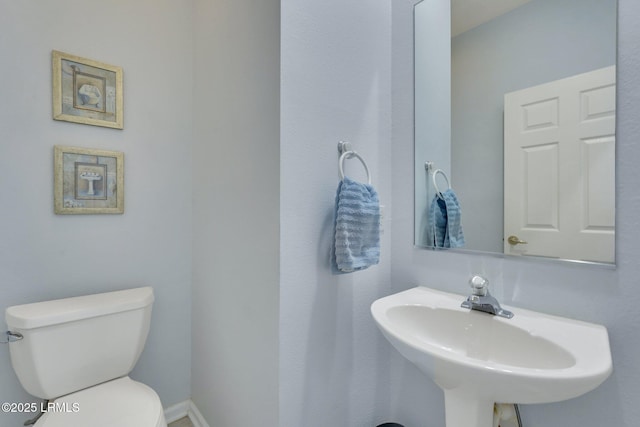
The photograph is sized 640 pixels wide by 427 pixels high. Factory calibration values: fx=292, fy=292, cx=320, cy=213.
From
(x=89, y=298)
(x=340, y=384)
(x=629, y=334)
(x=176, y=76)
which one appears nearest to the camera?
(x=629, y=334)

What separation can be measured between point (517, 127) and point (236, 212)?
3.41 ft

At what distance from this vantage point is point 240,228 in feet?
3.77

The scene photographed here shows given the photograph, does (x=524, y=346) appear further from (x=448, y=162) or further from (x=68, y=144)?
(x=68, y=144)

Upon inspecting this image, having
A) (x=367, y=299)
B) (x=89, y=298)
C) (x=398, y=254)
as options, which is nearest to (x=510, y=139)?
(x=398, y=254)

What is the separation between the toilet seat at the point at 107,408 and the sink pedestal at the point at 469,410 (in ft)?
3.02

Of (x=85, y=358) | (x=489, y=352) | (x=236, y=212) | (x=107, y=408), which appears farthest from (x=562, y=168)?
(x=85, y=358)

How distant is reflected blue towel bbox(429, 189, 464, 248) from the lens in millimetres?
1074

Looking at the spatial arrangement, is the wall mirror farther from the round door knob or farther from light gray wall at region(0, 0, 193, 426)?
light gray wall at region(0, 0, 193, 426)

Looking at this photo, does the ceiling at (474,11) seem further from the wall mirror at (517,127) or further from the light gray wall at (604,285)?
the light gray wall at (604,285)

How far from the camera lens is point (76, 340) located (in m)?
1.10

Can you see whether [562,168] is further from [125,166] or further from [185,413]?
[185,413]

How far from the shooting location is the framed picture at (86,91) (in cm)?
122

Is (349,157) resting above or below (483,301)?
above

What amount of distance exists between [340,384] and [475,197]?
2.76 feet
